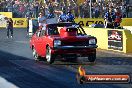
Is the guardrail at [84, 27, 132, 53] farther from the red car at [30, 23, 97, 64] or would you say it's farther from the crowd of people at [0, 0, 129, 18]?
the crowd of people at [0, 0, 129, 18]

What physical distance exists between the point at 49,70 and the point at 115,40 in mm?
8004

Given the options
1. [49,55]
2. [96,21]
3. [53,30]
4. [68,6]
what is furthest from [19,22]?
[49,55]

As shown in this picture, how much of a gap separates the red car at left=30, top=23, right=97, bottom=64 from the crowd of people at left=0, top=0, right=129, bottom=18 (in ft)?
63.7

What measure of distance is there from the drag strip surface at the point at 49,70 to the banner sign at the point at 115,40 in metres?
1.20

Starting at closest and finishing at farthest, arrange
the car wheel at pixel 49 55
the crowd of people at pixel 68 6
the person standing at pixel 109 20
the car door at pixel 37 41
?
the car wheel at pixel 49 55
the car door at pixel 37 41
the person standing at pixel 109 20
the crowd of people at pixel 68 6

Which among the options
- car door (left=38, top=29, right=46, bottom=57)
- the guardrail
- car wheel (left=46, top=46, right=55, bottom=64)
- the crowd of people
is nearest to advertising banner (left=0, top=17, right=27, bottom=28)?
the crowd of people

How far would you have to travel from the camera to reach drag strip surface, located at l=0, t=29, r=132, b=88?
10.7 metres

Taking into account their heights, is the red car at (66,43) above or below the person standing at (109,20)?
below

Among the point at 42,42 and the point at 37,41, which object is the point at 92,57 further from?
the point at 37,41

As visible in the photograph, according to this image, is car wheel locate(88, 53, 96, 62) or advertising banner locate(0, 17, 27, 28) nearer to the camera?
car wheel locate(88, 53, 96, 62)

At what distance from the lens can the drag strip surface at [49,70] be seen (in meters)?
10.7

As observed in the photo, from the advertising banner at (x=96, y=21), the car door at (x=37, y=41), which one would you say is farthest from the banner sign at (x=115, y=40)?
the advertising banner at (x=96, y=21)

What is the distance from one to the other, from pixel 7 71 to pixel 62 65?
95.3 inches

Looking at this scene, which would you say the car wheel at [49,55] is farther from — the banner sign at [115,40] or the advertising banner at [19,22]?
the advertising banner at [19,22]
